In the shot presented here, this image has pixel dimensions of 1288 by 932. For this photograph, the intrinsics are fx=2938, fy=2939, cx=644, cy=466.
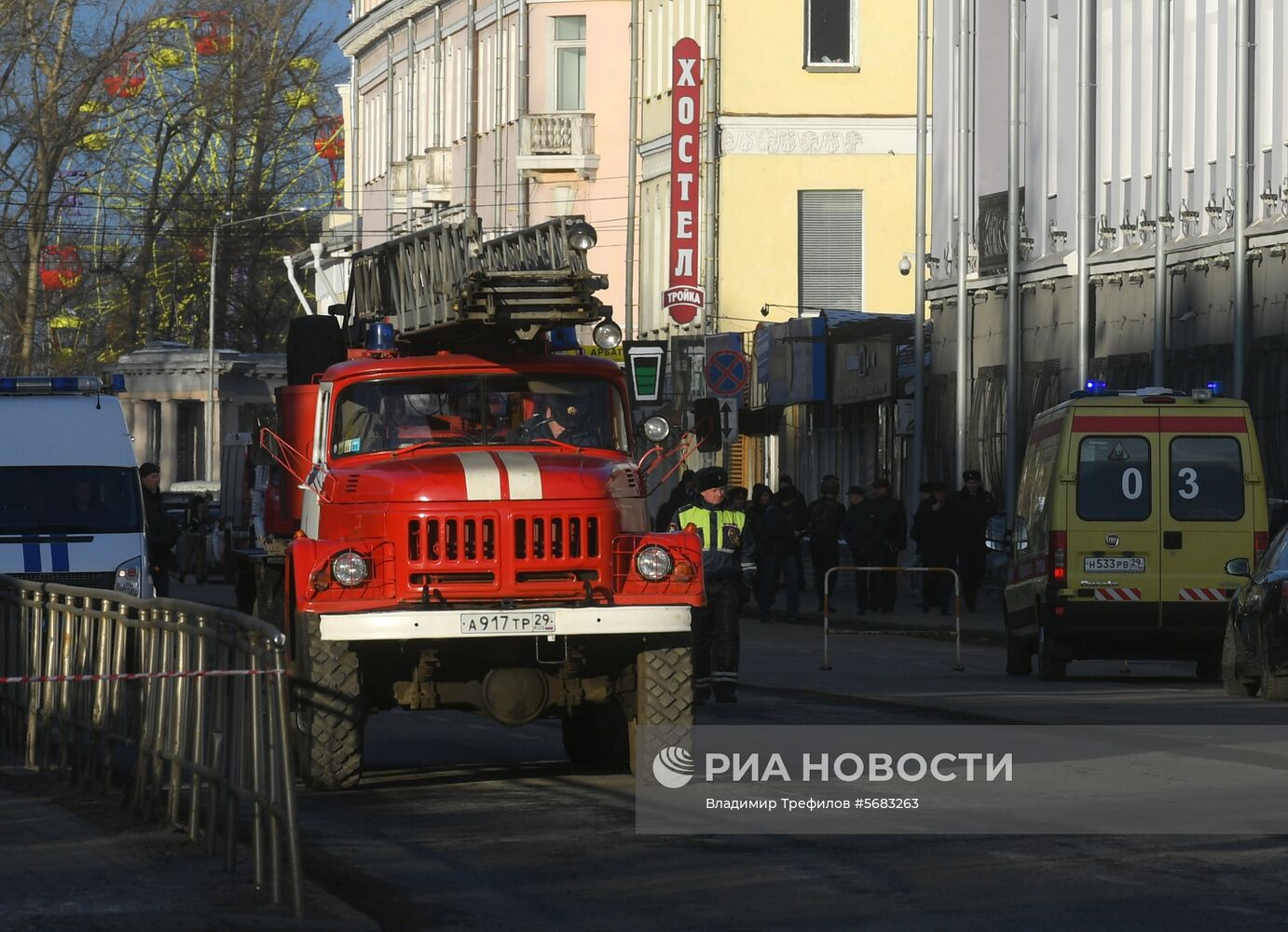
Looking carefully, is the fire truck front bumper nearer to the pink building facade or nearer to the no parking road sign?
the no parking road sign

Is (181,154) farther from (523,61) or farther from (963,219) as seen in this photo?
(963,219)

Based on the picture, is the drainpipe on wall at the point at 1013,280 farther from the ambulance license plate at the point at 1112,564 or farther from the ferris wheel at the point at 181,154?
the ferris wheel at the point at 181,154

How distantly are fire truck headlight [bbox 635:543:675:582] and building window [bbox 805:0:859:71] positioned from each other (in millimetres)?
42475

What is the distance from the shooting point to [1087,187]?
1576 inches

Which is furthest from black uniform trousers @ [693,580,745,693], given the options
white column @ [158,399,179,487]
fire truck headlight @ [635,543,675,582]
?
white column @ [158,399,179,487]

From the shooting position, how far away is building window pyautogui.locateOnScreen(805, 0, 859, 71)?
56.8 meters

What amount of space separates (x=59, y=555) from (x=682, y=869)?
1432 centimetres

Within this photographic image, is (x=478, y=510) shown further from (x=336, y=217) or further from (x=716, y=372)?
(x=336, y=217)

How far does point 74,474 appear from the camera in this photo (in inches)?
1028

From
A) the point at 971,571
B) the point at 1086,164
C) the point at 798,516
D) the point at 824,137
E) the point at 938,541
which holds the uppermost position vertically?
the point at 824,137

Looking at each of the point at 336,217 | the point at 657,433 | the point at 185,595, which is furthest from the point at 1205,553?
the point at 336,217

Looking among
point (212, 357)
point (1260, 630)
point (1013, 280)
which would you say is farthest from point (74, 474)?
point (212, 357)

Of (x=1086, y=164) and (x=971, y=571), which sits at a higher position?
(x=1086, y=164)

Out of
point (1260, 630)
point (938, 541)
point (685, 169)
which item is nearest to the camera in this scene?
point (1260, 630)
